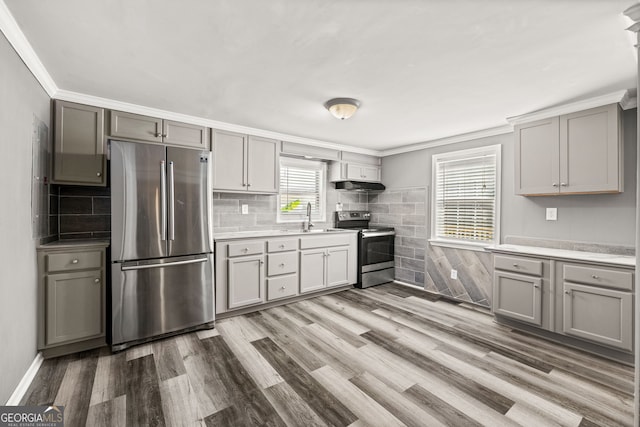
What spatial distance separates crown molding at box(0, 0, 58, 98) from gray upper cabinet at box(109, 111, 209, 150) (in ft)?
1.70

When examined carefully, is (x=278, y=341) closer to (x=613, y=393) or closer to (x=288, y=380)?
(x=288, y=380)

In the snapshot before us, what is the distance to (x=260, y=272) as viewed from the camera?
344 centimetres

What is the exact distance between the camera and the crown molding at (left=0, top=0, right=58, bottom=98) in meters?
1.56

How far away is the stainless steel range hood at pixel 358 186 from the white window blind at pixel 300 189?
304 millimetres

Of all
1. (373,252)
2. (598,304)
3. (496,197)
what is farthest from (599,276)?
(373,252)

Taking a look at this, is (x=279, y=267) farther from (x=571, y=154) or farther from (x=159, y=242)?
(x=571, y=154)

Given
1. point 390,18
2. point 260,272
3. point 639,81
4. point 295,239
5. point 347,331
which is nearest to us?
point 639,81

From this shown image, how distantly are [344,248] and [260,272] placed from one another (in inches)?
55.7

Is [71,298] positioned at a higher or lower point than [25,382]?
higher

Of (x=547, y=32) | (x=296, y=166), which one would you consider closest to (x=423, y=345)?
(x=547, y=32)

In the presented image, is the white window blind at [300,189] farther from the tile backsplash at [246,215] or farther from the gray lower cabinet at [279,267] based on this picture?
the gray lower cabinet at [279,267]

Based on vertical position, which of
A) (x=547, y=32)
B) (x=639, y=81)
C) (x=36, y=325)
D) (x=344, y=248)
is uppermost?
(x=547, y=32)

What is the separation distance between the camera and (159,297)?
8.84ft

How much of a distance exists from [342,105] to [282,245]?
1.84m
